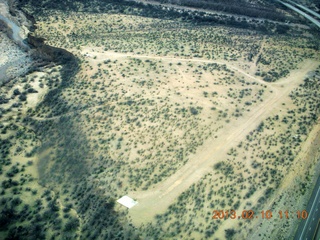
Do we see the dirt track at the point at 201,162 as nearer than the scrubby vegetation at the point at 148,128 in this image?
No

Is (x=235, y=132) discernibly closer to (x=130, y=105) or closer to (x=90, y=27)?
(x=130, y=105)

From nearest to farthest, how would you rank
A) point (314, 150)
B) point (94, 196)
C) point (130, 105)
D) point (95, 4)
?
point (94, 196)
point (314, 150)
point (130, 105)
point (95, 4)

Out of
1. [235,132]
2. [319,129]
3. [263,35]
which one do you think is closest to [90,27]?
[263,35]
